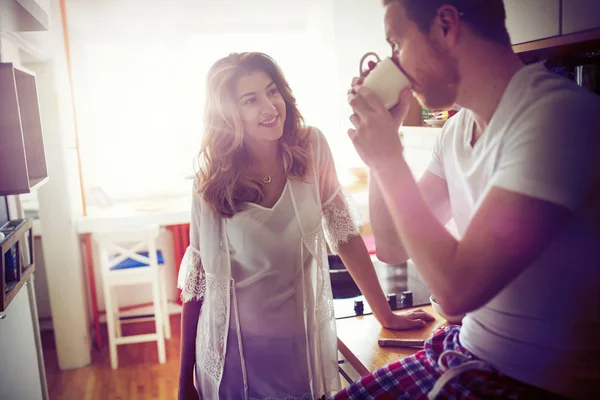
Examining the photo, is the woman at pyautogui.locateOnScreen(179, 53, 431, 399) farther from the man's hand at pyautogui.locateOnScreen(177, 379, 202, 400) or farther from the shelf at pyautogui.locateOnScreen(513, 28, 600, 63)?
the shelf at pyautogui.locateOnScreen(513, 28, 600, 63)

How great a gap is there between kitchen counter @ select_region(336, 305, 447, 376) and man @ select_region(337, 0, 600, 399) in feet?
1.39

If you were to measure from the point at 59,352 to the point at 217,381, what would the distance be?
Answer: 2.44m

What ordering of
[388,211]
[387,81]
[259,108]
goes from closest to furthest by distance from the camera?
[387,81]
[388,211]
[259,108]

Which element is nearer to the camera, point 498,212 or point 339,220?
point 498,212

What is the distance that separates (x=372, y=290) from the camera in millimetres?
1519

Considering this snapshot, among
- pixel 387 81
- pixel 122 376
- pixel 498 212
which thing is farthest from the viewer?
pixel 122 376

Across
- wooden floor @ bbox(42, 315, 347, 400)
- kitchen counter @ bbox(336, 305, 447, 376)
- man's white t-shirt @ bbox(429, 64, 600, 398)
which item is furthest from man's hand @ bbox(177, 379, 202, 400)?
wooden floor @ bbox(42, 315, 347, 400)

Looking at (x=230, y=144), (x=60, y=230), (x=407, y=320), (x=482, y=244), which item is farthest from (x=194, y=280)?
(x=60, y=230)

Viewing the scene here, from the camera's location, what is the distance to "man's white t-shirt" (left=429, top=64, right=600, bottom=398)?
644 millimetres

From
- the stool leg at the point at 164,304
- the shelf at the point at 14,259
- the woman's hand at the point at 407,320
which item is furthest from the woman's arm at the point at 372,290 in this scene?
the stool leg at the point at 164,304

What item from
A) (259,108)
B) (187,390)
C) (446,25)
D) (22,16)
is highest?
(22,16)

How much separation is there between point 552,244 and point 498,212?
0.32 feet

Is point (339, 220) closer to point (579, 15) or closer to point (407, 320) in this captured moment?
point (407, 320)

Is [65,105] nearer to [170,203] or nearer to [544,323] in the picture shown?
→ [170,203]
